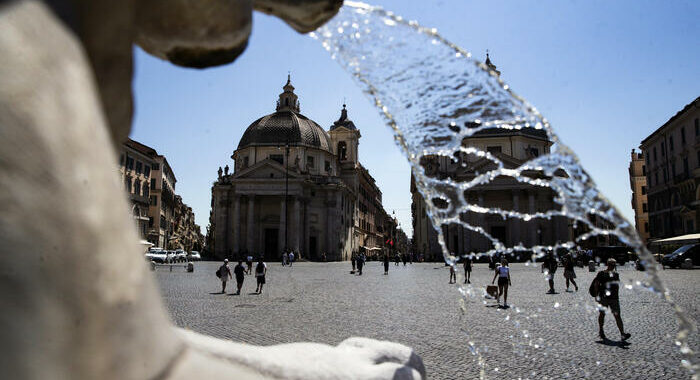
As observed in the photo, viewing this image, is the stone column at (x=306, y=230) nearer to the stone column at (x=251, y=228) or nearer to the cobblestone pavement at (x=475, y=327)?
the stone column at (x=251, y=228)

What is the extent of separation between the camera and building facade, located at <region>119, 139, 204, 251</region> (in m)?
49.3

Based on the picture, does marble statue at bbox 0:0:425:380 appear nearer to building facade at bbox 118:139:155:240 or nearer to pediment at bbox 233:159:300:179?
pediment at bbox 233:159:300:179

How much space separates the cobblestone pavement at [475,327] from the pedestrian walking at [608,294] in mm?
213

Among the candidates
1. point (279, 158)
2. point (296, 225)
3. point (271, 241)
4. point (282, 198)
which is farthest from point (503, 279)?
point (279, 158)

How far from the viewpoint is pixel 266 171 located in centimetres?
5062

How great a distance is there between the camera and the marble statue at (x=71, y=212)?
667 mm

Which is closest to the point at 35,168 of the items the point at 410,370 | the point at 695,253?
the point at 410,370

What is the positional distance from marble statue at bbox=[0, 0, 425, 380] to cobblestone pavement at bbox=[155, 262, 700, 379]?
1.94ft

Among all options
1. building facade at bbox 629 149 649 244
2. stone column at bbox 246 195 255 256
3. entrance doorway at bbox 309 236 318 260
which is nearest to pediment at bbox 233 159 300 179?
stone column at bbox 246 195 255 256

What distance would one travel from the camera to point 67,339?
694 mm

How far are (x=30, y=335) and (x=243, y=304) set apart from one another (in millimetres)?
11740

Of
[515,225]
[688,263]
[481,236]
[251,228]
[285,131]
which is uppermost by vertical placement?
[285,131]

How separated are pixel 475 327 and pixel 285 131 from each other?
51572 millimetres

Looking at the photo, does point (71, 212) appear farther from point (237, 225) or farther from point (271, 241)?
point (271, 241)
